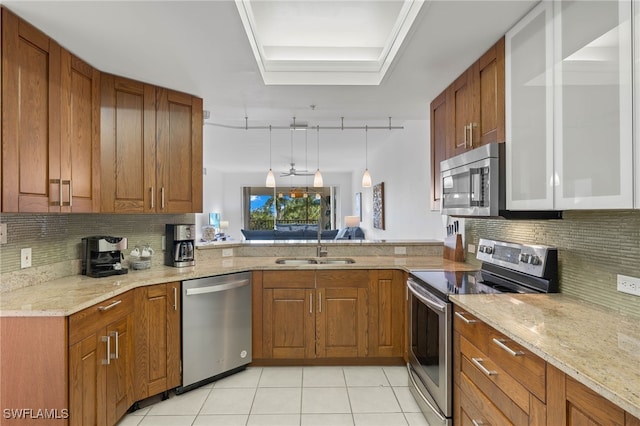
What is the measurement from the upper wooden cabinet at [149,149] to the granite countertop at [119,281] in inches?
19.1

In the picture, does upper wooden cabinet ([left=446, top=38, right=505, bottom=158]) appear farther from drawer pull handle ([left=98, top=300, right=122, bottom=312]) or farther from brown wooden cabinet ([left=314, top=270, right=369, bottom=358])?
drawer pull handle ([left=98, top=300, right=122, bottom=312])

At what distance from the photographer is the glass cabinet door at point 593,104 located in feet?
3.89

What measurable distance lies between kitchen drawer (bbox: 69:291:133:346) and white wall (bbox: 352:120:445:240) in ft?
9.39

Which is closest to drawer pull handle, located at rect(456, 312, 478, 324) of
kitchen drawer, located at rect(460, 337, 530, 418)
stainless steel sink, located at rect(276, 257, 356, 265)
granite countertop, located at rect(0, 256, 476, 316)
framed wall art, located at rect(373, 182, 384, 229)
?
kitchen drawer, located at rect(460, 337, 530, 418)

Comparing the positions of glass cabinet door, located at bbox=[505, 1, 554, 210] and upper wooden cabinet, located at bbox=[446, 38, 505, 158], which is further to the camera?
upper wooden cabinet, located at bbox=[446, 38, 505, 158]

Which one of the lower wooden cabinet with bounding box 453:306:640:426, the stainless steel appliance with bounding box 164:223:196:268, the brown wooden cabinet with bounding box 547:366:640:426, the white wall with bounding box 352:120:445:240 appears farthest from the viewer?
the white wall with bounding box 352:120:445:240

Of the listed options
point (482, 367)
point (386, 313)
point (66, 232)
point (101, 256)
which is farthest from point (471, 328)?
point (66, 232)

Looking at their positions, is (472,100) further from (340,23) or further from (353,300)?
(353,300)

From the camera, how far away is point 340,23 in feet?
7.75

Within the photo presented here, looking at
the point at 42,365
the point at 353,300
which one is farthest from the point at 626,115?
the point at 42,365

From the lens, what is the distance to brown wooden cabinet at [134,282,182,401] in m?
2.31

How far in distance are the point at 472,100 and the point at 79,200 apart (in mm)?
2570

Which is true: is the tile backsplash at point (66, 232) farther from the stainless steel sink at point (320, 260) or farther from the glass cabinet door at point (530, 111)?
the glass cabinet door at point (530, 111)

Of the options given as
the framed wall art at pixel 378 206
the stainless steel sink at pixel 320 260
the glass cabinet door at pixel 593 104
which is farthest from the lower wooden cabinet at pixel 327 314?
the framed wall art at pixel 378 206
